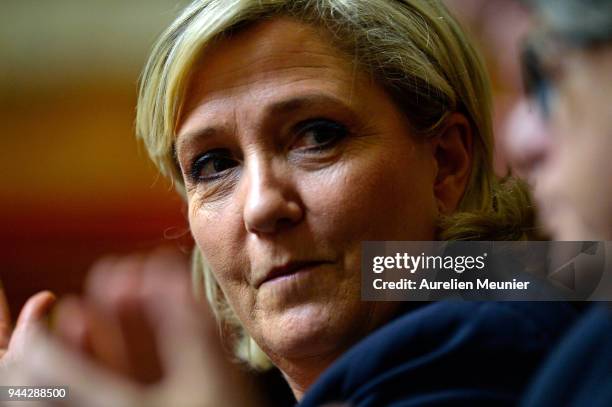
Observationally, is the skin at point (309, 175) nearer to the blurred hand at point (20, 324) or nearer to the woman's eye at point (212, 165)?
the woman's eye at point (212, 165)

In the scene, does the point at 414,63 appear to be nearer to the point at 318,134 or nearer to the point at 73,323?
the point at 318,134

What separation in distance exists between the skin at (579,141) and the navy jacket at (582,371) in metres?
0.12

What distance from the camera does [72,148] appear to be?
1.33m

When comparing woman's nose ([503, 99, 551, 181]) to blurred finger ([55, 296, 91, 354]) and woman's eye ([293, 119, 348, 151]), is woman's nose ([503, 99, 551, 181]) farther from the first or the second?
blurred finger ([55, 296, 91, 354])

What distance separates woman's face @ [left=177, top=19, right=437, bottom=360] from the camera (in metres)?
0.94

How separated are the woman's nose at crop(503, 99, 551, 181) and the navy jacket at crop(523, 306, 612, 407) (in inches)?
7.8

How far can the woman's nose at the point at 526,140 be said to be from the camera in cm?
82

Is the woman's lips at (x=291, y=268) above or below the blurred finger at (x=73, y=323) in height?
above

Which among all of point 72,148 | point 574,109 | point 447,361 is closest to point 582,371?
point 447,361

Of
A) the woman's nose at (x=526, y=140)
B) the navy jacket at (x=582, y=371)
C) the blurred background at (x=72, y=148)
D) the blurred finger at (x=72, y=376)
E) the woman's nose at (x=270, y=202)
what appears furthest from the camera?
the blurred background at (x=72, y=148)

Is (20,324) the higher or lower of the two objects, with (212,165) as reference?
lower

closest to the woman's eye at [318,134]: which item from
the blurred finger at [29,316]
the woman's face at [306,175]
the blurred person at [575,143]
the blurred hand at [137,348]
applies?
the woman's face at [306,175]

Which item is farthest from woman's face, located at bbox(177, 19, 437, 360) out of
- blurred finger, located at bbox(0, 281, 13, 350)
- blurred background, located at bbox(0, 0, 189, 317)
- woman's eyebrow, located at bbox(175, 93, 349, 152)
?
blurred finger, located at bbox(0, 281, 13, 350)

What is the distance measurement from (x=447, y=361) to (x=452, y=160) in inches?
12.3
